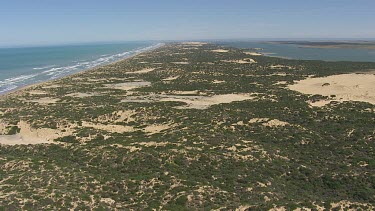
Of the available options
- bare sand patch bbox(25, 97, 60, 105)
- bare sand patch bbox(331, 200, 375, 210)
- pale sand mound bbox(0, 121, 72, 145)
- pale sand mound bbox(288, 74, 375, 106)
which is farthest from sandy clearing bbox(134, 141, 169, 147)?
bare sand patch bbox(25, 97, 60, 105)

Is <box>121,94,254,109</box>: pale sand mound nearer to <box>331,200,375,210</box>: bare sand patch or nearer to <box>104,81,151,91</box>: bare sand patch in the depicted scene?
<box>104,81,151,91</box>: bare sand patch

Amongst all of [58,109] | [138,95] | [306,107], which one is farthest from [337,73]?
[58,109]

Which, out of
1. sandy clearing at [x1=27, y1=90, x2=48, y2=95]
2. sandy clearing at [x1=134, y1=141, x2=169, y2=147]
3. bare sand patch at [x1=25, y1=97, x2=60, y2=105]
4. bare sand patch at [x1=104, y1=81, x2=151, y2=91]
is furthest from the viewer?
bare sand patch at [x1=104, y1=81, x2=151, y2=91]

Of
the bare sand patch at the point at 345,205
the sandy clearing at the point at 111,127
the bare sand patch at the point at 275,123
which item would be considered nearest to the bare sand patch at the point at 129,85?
the sandy clearing at the point at 111,127

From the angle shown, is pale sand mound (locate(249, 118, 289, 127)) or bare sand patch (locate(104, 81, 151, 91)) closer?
pale sand mound (locate(249, 118, 289, 127))

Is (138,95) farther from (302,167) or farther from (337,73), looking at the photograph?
(337,73)
